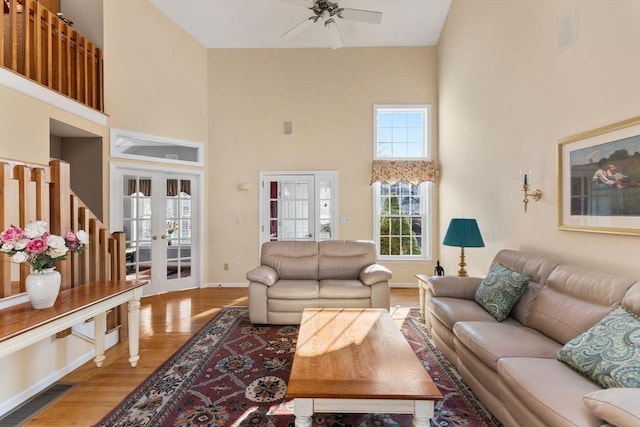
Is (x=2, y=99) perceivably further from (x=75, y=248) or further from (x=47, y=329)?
(x=47, y=329)

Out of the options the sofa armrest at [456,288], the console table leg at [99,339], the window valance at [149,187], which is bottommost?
the console table leg at [99,339]

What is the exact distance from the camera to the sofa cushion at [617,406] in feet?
3.72

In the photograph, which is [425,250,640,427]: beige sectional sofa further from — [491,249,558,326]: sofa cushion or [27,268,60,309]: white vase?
[27,268,60,309]: white vase

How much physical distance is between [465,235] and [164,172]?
15.2ft

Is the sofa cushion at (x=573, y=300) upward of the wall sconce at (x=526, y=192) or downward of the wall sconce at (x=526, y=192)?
downward

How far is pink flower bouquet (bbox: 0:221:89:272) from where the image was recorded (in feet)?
6.17

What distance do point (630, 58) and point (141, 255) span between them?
5.95 meters

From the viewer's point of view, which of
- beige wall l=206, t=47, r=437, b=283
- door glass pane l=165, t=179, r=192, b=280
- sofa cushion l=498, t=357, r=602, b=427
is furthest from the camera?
beige wall l=206, t=47, r=437, b=283

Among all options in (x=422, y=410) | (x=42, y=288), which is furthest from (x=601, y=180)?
(x=42, y=288)

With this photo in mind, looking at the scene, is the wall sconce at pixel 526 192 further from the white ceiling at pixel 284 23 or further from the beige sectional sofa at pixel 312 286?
Result: the white ceiling at pixel 284 23

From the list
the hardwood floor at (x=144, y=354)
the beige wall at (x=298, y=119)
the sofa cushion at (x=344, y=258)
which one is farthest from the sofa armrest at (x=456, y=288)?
the beige wall at (x=298, y=119)

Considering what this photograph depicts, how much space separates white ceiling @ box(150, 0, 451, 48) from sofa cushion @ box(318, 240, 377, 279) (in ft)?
12.1

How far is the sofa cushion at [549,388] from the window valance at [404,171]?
12.7 ft

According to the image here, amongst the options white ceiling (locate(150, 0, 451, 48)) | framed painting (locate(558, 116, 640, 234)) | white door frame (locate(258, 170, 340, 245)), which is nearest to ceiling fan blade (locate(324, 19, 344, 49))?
white ceiling (locate(150, 0, 451, 48))
